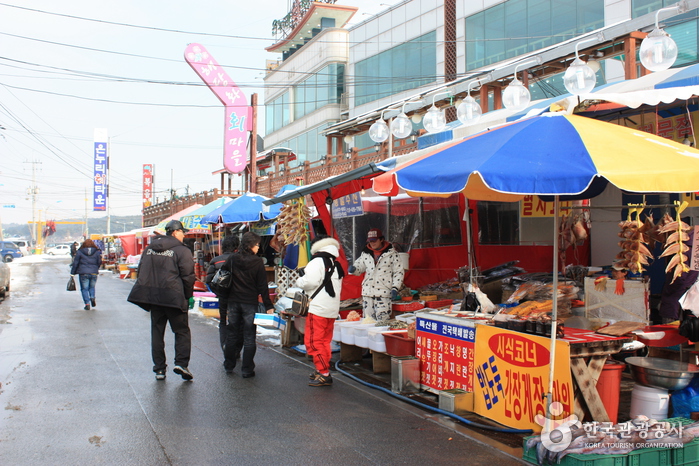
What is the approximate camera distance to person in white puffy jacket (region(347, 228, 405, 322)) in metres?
8.73

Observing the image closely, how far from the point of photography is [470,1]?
77.9 ft

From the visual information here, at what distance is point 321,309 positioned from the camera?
23.4 feet

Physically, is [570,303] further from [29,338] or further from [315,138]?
[315,138]

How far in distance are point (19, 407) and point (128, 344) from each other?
399 cm

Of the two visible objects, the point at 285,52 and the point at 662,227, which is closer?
the point at 662,227

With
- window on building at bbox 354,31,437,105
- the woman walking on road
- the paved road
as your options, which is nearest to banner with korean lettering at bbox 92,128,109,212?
window on building at bbox 354,31,437,105

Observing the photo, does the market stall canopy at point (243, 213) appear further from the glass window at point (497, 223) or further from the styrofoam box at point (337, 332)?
the styrofoam box at point (337, 332)

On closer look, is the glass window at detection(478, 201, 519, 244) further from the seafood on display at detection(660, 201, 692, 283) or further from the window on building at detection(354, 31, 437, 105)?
the window on building at detection(354, 31, 437, 105)

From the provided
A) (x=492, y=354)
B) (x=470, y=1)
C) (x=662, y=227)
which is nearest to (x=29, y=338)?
(x=492, y=354)

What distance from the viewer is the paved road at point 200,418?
4758 millimetres

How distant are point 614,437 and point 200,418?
12.8 feet

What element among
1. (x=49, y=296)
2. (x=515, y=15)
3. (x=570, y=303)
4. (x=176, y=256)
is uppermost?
(x=515, y=15)

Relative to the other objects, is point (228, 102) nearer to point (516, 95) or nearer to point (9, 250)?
point (516, 95)

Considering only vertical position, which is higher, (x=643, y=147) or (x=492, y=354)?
(x=643, y=147)
